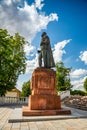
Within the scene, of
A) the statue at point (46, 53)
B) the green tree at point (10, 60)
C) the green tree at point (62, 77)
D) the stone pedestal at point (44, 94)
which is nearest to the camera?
the stone pedestal at point (44, 94)

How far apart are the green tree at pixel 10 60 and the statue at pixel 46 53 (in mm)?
11588

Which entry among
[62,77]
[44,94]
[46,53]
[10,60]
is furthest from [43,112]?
[62,77]

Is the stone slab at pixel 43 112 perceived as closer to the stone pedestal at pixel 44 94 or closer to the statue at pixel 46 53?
Result: the stone pedestal at pixel 44 94

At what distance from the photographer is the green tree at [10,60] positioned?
73.5ft

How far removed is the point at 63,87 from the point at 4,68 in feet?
60.4

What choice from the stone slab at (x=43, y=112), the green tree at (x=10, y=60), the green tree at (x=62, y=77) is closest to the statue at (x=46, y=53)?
the stone slab at (x=43, y=112)

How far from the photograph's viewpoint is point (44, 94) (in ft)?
33.0

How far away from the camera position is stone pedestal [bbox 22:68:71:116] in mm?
9836

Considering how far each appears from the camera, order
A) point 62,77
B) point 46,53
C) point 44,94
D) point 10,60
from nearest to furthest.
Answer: point 44,94 → point 46,53 → point 10,60 → point 62,77

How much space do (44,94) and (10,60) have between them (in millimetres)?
14291

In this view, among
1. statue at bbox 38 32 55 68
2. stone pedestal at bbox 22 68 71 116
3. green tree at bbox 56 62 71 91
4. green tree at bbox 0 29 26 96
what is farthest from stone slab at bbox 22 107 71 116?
green tree at bbox 56 62 71 91

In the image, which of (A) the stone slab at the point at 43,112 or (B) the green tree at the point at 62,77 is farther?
(B) the green tree at the point at 62,77

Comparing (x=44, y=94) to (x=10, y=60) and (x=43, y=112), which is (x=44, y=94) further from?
(x=10, y=60)

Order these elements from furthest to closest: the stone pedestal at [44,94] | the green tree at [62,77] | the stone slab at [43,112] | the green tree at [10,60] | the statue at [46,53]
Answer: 1. the green tree at [62,77]
2. the green tree at [10,60]
3. the statue at [46,53]
4. the stone pedestal at [44,94]
5. the stone slab at [43,112]
